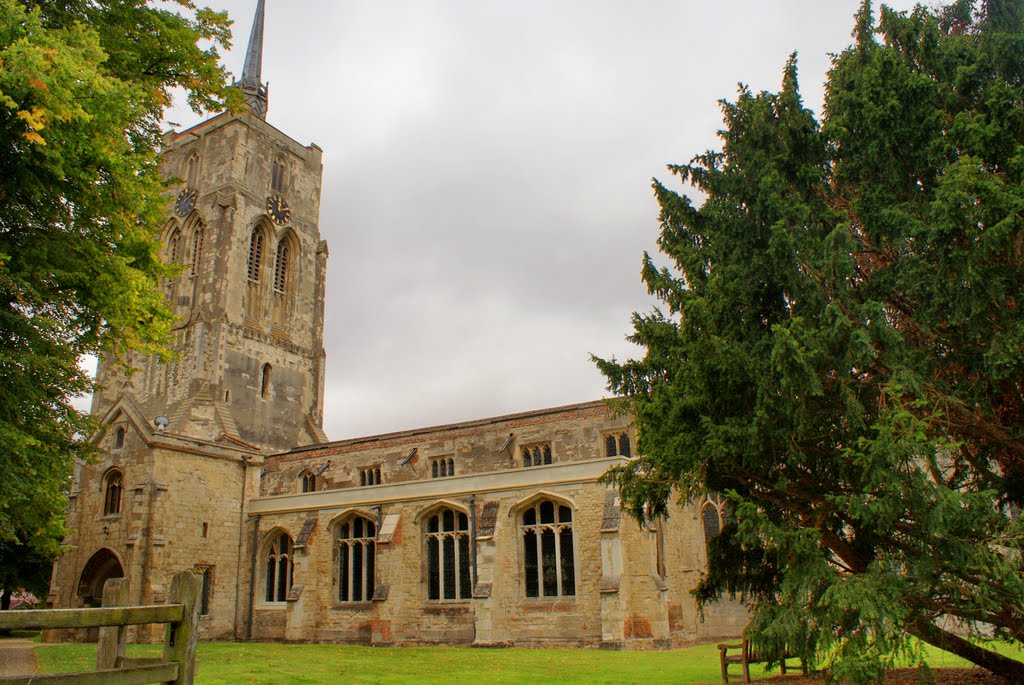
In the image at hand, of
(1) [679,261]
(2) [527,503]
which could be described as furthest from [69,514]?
(1) [679,261]

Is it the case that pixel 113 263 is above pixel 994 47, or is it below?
below

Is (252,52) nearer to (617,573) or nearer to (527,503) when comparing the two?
(527,503)

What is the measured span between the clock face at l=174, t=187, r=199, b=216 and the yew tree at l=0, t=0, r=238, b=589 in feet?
83.1

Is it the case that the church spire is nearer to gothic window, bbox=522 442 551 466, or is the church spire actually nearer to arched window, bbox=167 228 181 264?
arched window, bbox=167 228 181 264

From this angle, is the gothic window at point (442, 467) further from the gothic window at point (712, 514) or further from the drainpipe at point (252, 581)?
the gothic window at point (712, 514)

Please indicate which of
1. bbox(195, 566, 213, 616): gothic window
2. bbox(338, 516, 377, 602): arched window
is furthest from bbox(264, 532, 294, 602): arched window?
bbox(338, 516, 377, 602): arched window

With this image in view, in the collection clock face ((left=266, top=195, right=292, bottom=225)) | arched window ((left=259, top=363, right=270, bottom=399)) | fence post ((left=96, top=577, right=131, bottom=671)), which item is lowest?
fence post ((left=96, top=577, right=131, bottom=671))

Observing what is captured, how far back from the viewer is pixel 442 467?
97.1ft

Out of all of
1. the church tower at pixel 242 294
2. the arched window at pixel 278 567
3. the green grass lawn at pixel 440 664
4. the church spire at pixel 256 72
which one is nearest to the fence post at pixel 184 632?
the green grass lawn at pixel 440 664

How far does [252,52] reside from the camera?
4438 cm

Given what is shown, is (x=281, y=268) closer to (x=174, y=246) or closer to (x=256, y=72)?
(x=174, y=246)

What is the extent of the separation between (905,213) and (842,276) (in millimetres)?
1169

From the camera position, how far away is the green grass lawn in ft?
44.7

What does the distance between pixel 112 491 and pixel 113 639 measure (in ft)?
73.8
